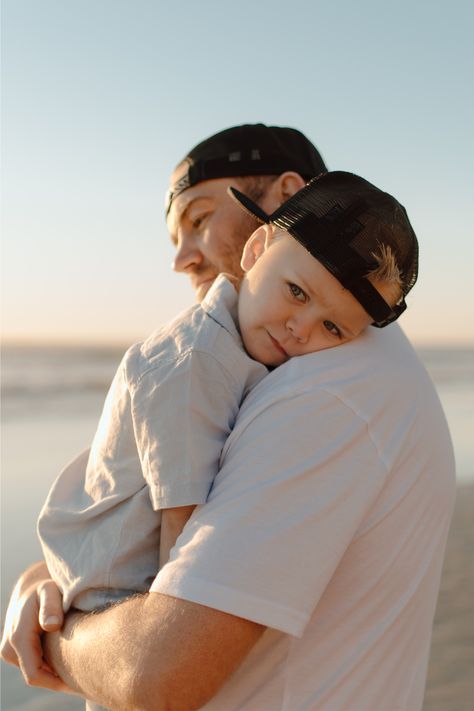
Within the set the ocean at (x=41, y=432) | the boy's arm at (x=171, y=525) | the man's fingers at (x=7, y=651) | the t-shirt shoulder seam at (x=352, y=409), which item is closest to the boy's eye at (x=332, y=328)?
the t-shirt shoulder seam at (x=352, y=409)

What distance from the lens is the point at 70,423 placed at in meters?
13.2

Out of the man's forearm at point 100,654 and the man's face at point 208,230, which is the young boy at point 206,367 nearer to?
the man's forearm at point 100,654

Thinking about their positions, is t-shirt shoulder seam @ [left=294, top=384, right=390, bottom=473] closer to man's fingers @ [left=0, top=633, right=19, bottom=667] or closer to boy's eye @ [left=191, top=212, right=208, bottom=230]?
man's fingers @ [left=0, top=633, right=19, bottom=667]

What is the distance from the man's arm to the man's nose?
145 centimetres

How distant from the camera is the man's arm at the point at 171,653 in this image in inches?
59.8

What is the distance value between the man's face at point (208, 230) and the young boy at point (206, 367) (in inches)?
24.7

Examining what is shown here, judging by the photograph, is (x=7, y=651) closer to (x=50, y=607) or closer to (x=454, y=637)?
(x=50, y=607)

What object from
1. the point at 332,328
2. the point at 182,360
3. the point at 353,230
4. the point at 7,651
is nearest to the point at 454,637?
the point at 7,651

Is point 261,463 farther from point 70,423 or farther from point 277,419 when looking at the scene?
point 70,423

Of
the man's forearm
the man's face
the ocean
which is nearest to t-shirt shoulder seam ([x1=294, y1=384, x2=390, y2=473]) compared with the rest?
the man's forearm

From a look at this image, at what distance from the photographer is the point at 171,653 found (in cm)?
152

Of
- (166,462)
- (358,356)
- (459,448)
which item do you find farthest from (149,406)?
(459,448)

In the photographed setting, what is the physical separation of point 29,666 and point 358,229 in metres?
1.28

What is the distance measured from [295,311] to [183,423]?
47 centimetres
